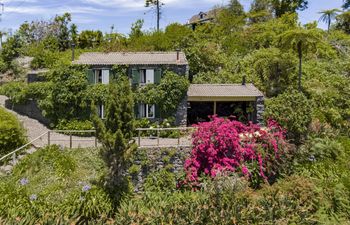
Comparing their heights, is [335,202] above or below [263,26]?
below

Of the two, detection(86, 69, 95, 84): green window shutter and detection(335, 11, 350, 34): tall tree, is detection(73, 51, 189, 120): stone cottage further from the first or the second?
detection(335, 11, 350, 34): tall tree

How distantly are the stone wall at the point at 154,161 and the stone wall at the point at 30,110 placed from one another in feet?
29.6

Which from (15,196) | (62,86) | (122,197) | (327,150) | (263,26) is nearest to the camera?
(15,196)

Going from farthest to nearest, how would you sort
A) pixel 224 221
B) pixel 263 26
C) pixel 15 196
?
1. pixel 263 26
2. pixel 15 196
3. pixel 224 221

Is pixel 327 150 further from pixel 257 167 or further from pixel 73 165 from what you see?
pixel 73 165

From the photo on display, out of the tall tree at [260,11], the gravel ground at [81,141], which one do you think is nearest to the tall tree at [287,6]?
the tall tree at [260,11]

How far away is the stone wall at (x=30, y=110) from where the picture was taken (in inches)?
907

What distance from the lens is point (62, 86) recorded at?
2147 cm

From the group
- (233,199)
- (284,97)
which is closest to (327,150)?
(284,97)

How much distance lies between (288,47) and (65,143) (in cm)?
1576

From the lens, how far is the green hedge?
16.9m

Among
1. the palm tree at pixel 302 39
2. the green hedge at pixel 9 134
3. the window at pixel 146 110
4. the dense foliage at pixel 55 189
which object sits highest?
the palm tree at pixel 302 39

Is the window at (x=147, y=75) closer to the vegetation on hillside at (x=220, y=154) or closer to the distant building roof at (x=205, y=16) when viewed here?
the vegetation on hillside at (x=220, y=154)

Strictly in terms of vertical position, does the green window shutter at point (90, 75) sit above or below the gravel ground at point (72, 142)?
above
